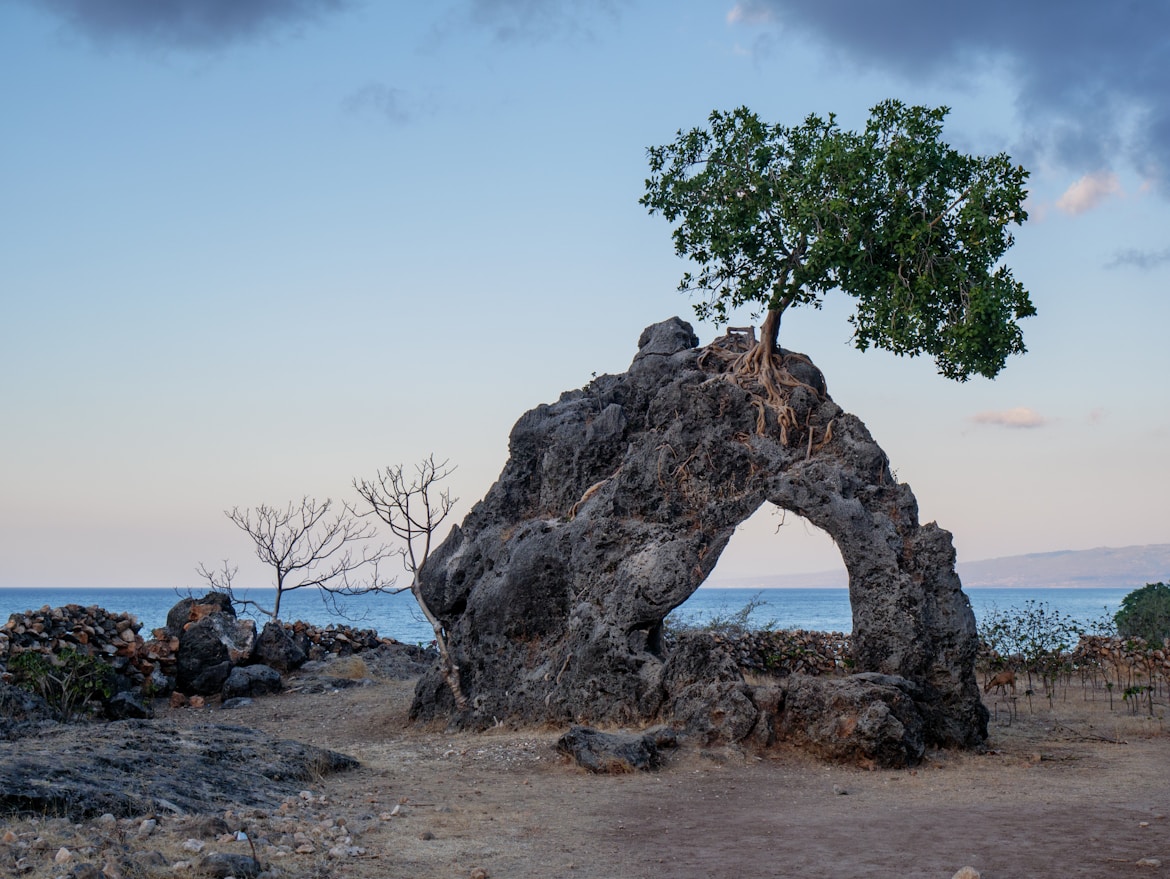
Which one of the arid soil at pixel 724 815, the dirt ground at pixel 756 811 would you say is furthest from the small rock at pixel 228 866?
the dirt ground at pixel 756 811

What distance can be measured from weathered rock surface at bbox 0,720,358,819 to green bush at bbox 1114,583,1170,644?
20668 mm

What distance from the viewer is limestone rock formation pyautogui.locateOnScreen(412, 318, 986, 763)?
13250mm

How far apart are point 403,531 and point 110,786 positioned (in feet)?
25.9

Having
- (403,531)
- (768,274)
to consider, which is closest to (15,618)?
(403,531)

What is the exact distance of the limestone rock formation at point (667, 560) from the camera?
13.2 meters

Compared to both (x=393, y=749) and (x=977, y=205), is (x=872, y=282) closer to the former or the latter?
(x=977, y=205)

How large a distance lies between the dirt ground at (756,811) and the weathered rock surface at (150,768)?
590mm

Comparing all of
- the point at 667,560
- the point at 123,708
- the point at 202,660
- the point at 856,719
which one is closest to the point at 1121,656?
the point at 856,719

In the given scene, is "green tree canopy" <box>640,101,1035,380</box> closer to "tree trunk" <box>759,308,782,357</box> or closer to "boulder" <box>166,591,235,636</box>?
"tree trunk" <box>759,308,782,357</box>

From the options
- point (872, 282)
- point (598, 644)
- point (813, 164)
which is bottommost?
point (598, 644)

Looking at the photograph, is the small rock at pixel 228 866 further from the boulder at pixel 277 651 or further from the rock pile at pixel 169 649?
the boulder at pixel 277 651

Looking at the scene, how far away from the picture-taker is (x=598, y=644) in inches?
558

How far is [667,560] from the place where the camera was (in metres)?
14.2

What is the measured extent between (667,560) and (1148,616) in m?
17.8
